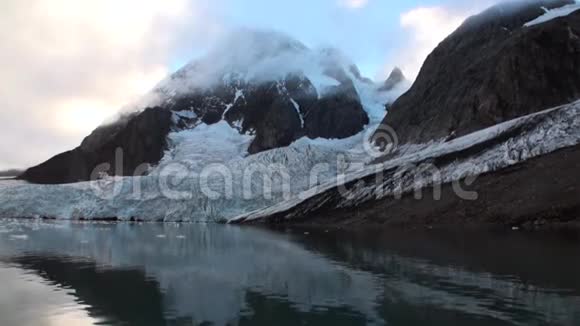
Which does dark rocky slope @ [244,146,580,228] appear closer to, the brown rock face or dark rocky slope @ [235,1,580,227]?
dark rocky slope @ [235,1,580,227]

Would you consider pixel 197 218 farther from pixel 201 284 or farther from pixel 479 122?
pixel 201 284

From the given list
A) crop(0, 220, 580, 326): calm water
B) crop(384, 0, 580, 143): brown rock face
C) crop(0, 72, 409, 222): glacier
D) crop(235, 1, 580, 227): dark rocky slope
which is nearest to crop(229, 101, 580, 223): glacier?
crop(235, 1, 580, 227): dark rocky slope

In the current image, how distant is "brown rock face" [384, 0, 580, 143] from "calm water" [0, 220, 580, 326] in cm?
7321

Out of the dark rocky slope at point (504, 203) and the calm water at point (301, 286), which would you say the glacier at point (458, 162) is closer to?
the dark rocky slope at point (504, 203)

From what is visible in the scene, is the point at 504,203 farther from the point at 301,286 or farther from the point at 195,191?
the point at 195,191

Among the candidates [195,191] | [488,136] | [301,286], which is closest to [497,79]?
[488,136]

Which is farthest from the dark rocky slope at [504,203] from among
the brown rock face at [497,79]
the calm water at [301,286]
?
the brown rock face at [497,79]

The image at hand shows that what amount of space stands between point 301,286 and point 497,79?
10050 cm

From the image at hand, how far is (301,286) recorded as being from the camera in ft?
80.4

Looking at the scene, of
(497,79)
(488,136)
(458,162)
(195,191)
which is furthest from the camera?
(195,191)

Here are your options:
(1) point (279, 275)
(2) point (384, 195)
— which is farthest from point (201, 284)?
(2) point (384, 195)

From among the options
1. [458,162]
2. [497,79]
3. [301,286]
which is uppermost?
[497,79]

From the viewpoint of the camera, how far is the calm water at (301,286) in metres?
18.1

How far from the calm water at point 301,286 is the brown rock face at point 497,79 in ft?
240
